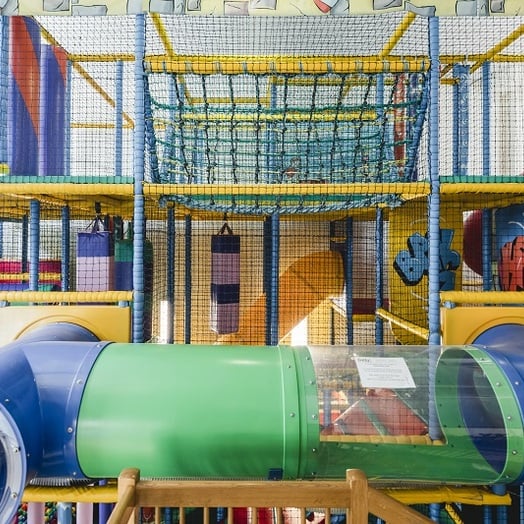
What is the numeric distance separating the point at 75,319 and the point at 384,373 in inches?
57.4

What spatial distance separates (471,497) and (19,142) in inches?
111

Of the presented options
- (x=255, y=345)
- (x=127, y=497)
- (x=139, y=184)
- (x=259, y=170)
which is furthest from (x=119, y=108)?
(x=127, y=497)

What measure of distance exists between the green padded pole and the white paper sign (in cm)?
22

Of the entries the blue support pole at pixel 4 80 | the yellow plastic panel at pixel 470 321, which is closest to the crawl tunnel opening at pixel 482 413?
the yellow plastic panel at pixel 470 321

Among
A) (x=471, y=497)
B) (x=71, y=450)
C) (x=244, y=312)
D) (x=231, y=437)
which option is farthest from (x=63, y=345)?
(x=244, y=312)

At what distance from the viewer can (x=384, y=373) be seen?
1582 millimetres

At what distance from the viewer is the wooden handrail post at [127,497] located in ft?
3.37

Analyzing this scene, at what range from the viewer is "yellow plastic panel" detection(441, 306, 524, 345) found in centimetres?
207

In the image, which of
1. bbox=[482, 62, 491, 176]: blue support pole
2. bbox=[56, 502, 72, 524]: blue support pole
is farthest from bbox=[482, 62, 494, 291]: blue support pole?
bbox=[56, 502, 72, 524]: blue support pole

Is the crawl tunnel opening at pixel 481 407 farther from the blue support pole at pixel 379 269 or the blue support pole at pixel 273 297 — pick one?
the blue support pole at pixel 379 269

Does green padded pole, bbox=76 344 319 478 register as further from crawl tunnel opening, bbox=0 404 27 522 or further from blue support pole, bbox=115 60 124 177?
blue support pole, bbox=115 60 124 177

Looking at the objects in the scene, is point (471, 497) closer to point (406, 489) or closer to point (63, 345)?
point (406, 489)

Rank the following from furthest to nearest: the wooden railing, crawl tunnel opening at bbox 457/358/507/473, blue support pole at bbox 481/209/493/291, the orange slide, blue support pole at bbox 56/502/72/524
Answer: the orange slide, blue support pole at bbox 481/209/493/291, blue support pole at bbox 56/502/72/524, crawl tunnel opening at bbox 457/358/507/473, the wooden railing

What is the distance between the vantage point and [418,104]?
2193 mm
